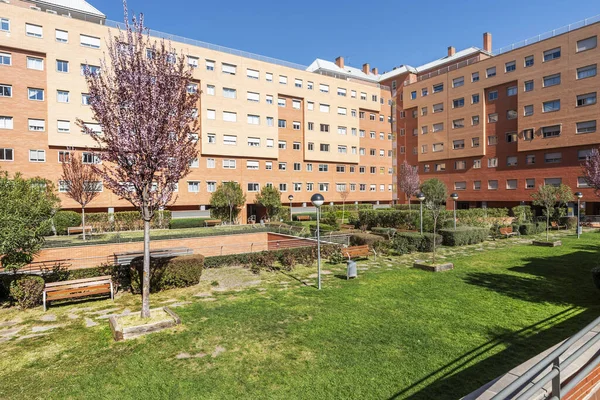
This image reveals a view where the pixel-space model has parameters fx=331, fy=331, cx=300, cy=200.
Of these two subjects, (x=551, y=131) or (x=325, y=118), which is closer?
(x=551, y=131)

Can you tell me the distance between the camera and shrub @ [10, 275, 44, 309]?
9.44 m

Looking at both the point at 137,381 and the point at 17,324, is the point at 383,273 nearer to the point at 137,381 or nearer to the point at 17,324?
the point at 137,381

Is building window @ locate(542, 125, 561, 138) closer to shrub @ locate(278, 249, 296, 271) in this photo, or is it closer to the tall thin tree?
shrub @ locate(278, 249, 296, 271)

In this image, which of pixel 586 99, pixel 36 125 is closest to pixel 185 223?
pixel 36 125

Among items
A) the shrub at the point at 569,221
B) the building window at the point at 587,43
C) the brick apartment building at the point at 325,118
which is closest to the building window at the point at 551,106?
the brick apartment building at the point at 325,118

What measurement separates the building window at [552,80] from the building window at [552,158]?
25.8 feet

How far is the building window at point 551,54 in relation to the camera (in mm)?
37031

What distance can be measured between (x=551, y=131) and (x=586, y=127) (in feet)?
10.2

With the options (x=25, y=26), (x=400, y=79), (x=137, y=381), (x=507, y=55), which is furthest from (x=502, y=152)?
(x=25, y=26)

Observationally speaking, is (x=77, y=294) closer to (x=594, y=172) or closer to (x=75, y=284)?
(x=75, y=284)

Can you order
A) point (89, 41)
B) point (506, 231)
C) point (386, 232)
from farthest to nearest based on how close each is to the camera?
point (89, 41)
point (506, 231)
point (386, 232)

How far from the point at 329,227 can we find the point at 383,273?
14.0 m

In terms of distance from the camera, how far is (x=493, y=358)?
5.94 m

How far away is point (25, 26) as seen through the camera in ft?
95.3
